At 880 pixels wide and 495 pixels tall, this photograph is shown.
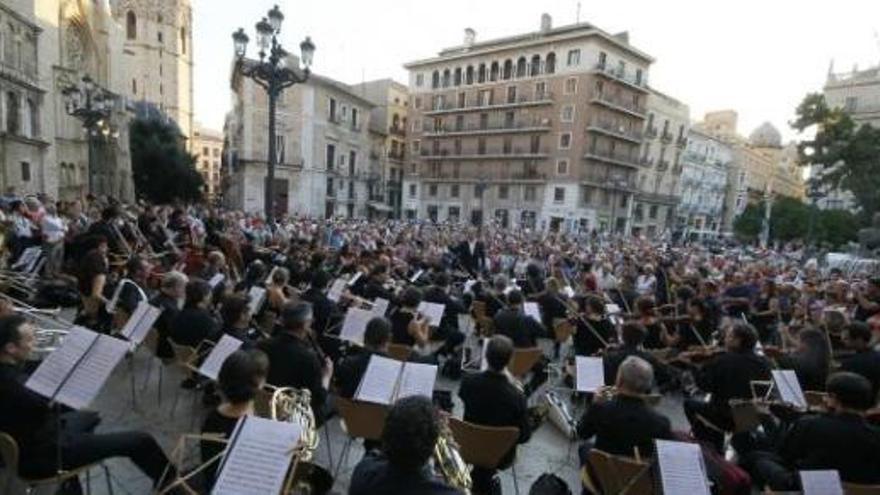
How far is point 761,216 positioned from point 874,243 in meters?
31.0

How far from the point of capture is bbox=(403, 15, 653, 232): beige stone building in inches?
1909

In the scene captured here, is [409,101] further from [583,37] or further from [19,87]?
[19,87]

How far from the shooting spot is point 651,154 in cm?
5747

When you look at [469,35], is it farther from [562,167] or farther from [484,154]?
[562,167]

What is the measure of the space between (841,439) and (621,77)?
5141cm

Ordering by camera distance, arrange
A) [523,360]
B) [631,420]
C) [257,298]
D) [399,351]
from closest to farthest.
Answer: [631,420]
[399,351]
[523,360]
[257,298]

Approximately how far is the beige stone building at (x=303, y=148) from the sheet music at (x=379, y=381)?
41.7 meters

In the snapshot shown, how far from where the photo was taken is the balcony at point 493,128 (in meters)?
50.4

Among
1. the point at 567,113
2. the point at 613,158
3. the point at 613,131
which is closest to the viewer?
the point at 567,113

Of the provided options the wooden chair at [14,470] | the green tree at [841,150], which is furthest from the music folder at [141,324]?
the green tree at [841,150]

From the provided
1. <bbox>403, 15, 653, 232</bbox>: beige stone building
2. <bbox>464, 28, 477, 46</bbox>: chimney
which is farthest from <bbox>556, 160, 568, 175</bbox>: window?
<bbox>464, 28, 477, 46</bbox>: chimney

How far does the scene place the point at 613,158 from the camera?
51.1 m

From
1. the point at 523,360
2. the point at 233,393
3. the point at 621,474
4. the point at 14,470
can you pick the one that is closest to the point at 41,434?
the point at 14,470

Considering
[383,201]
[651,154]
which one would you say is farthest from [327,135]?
[651,154]
